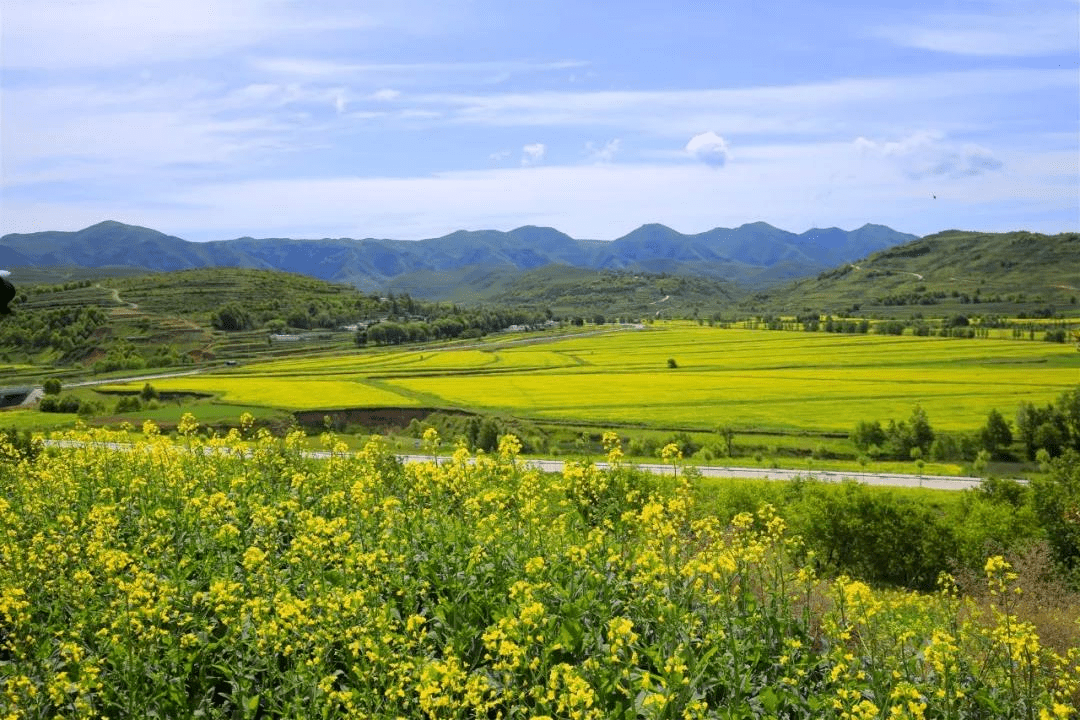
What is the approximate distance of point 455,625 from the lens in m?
9.40

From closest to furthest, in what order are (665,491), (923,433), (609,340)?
(665,491) → (923,433) → (609,340)

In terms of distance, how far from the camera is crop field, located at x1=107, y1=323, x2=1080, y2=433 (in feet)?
205

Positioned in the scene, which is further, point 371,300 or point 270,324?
point 371,300

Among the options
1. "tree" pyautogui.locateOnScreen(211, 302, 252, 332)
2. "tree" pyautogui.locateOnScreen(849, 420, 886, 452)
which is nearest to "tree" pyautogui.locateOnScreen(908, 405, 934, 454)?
"tree" pyautogui.locateOnScreen(849, 420, 886, 452)

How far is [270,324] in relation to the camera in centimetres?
14300

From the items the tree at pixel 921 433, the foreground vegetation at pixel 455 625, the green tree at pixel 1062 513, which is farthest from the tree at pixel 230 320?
the foreground vegetation at pixel 455 625

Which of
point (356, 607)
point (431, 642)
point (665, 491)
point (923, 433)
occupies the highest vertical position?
point (356, 607)

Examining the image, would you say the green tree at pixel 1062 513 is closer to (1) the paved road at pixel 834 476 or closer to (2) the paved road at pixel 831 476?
(2) the paved road at pixel 831 476

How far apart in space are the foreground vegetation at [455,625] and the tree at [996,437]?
45198 millimetres

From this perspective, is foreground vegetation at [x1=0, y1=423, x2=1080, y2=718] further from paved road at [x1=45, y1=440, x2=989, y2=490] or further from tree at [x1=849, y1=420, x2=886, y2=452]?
tree at [x1=849, y1=420, x2=886, y2=452]

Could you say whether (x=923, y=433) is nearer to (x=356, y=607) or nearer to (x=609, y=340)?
(x=356, y=607)

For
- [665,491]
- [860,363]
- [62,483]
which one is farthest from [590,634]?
[860,363]

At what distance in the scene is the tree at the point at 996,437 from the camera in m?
52.8

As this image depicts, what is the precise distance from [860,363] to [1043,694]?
89.1 meters
